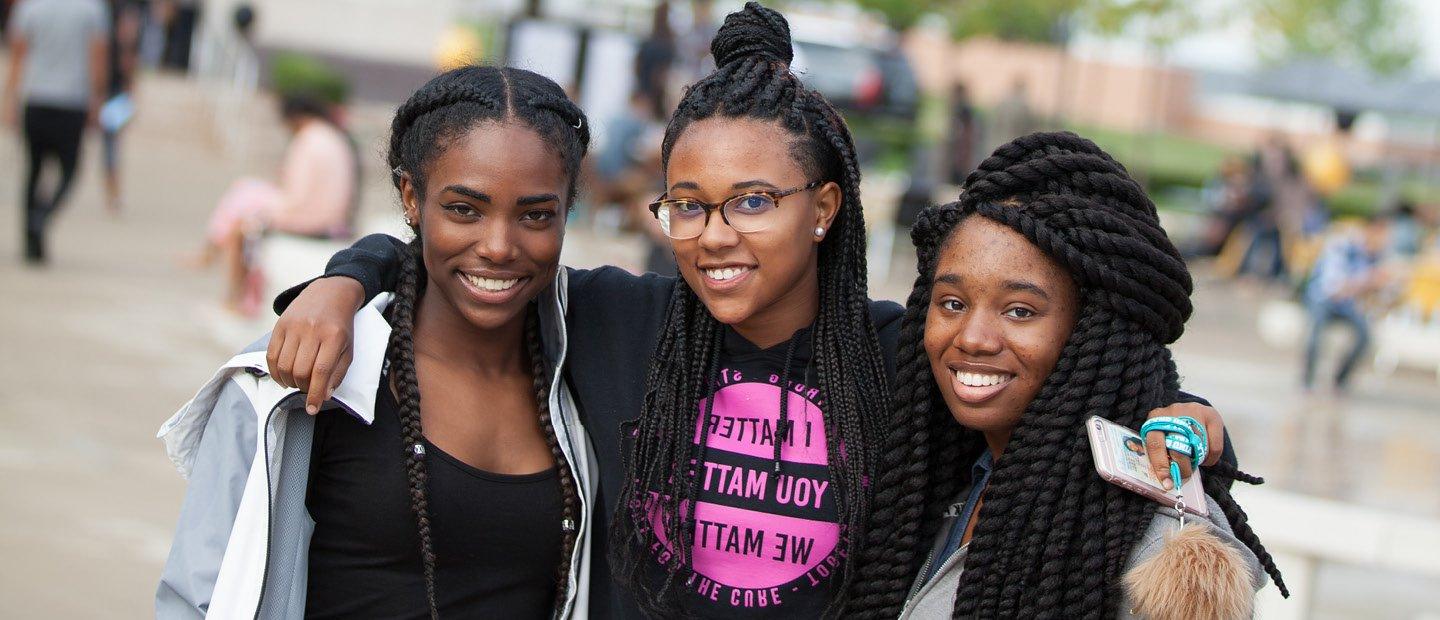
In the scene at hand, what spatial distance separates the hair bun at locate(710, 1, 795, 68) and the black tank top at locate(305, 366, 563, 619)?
3.19 ft

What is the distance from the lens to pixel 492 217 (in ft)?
9.06

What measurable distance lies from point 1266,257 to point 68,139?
46.1 feet

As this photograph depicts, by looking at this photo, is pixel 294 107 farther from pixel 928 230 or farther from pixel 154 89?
pixel 154 89

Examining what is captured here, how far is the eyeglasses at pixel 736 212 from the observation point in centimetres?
277

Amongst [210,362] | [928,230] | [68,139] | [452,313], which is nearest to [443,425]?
[452,313]

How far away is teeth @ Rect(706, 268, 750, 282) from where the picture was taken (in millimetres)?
2803

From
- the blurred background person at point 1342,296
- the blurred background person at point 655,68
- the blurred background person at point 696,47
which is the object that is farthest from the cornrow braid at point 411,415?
the blurred background person at point 696,47

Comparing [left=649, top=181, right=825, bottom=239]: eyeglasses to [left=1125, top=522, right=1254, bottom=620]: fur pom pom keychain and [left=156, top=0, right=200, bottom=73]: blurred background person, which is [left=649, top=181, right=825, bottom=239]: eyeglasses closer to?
[left=1125, top=522, right=1254, bottom=620]: fur pom pom keychain

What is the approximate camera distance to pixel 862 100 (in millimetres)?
19938

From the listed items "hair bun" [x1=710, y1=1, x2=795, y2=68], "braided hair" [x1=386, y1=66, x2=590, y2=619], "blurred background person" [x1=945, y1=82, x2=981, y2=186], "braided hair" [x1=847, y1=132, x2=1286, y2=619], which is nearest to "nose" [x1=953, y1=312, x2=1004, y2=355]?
"braided hair" [x1=847, y1=132, x2=1286, y2=619]

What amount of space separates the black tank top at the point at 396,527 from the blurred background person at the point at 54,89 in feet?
27.4

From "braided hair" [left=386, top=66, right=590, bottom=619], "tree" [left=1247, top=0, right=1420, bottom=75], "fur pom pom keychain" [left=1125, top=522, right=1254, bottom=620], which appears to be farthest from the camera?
"tree" [left=1247, top=0, right=1420, bottom=75]

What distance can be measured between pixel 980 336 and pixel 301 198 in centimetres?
669

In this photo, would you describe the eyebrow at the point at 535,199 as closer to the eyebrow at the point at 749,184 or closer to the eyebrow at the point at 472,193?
the eyebrow at the point at 472,193
